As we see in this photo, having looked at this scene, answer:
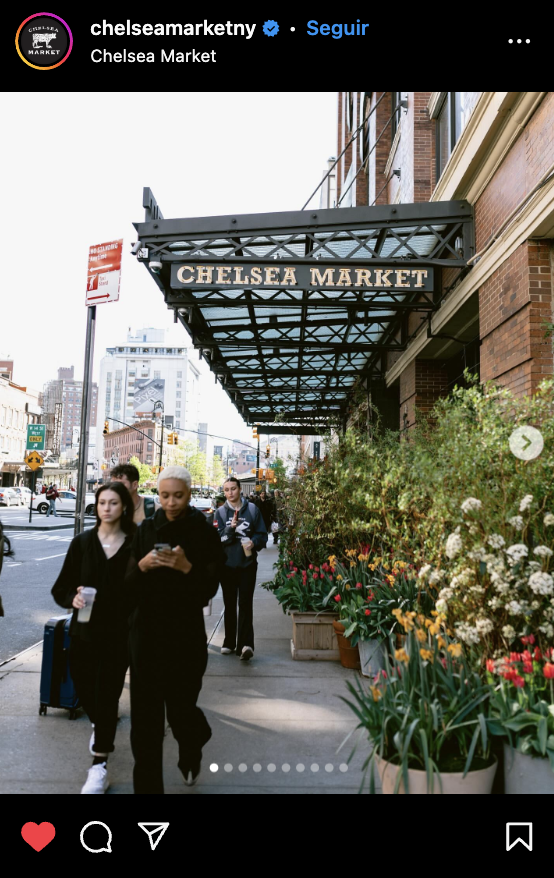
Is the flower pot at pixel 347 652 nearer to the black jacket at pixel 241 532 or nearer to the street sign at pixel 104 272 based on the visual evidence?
the black jacket at pixel 241 532

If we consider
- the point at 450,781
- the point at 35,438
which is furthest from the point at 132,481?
the point at 35,438

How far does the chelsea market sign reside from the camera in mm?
8859

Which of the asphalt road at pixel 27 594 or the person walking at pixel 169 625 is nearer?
the person walking at pixel 169 625

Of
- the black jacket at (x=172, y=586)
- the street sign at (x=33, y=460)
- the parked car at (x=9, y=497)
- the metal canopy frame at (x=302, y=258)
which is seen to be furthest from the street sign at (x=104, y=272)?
the parked car at (x=9, y=497)

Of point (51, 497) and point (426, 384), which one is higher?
point (426, 384)

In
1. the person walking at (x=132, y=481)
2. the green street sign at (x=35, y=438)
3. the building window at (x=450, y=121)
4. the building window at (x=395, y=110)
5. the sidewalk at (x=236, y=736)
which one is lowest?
the sidewalk at (x=236, y=736)

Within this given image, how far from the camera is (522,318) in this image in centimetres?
698

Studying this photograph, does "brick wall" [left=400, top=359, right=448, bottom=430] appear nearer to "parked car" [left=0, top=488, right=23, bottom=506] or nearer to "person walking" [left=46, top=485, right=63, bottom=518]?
"person walking" [left=46, top=485, right=63, bottom=518]

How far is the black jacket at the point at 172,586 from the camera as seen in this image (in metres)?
3.34
